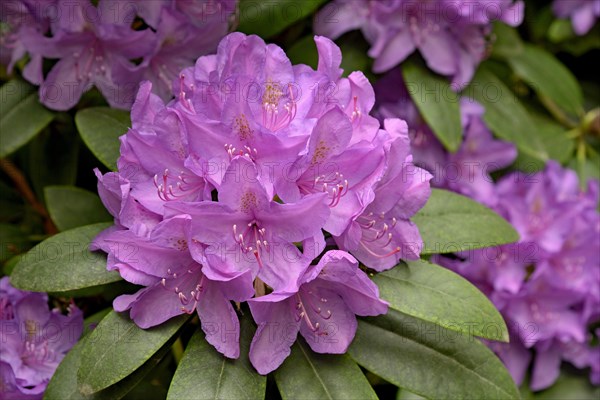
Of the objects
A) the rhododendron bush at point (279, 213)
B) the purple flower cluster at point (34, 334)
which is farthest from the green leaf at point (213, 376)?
the purple flower cluster at point (34, 334)

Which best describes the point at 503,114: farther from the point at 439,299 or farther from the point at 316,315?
the point at 316,315

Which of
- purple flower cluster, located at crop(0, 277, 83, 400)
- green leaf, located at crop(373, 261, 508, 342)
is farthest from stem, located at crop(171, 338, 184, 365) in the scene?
green leaf, located at crop(373, 261, 508, 342)

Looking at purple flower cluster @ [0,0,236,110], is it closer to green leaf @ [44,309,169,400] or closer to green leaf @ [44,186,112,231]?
green leaf @ [44,186,112,231]

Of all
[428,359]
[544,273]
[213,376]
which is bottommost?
[544,273]

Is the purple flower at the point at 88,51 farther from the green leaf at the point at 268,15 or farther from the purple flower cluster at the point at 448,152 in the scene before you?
the purple flower cluster at the point at 448,152

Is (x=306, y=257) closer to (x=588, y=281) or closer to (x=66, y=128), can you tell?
(x=66, y=128)

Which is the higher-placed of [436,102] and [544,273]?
[436,102]

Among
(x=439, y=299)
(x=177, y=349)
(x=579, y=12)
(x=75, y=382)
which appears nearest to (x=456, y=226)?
(x=439, y=299)
